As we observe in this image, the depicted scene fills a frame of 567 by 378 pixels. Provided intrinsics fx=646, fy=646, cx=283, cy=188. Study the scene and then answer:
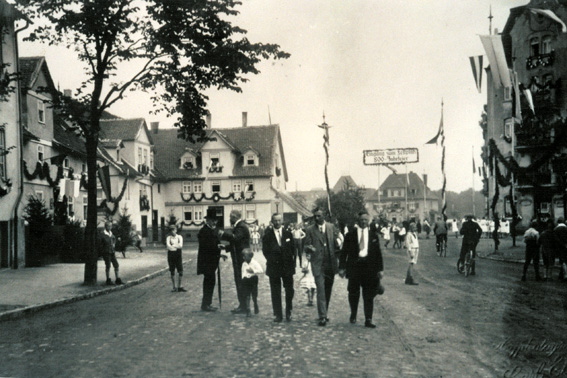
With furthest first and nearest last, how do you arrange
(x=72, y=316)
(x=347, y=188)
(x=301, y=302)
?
(x=347, y=188) < (x=301, y=302) < (x=72, y=316)

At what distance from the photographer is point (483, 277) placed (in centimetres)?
1909

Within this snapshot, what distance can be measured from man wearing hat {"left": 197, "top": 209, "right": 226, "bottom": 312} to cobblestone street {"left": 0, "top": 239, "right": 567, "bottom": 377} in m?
0.38

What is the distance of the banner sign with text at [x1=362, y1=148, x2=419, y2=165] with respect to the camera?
47656mm

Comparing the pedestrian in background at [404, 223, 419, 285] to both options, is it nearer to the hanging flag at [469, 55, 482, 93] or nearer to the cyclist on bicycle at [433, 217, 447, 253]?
the hanging flag at [469, 55, 482, 93]

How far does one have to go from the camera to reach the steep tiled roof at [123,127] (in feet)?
173

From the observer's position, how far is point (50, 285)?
18.0 meters

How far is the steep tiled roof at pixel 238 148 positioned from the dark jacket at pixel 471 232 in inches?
1706

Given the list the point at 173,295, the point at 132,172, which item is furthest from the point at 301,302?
the point at 132,172

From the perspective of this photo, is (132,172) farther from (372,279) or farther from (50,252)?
(372,279)

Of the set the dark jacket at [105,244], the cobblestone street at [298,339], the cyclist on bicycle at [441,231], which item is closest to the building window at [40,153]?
the dark jacket at [105,244]

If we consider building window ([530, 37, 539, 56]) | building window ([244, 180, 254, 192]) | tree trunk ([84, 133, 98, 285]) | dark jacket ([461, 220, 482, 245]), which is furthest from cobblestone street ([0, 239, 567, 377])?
building window ([244, 180, 254, 192])

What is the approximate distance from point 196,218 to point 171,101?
151ft

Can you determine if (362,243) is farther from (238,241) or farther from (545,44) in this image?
(545,44)

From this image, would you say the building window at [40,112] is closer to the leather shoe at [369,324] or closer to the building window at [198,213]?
the leather shoe at [369,324]
